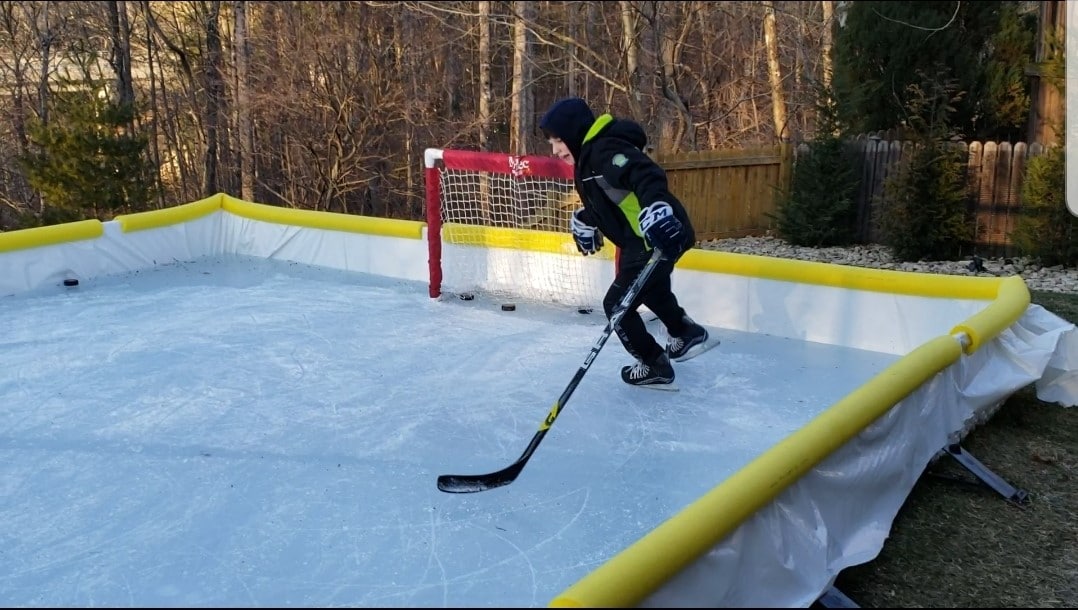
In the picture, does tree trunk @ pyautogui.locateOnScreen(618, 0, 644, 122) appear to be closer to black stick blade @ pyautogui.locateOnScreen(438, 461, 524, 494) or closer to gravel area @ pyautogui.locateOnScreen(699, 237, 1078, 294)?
gravel area @ pyautogui.locateOnScreen(699, 237, 1078, 294)

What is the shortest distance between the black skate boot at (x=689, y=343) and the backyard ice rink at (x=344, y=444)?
12 centimetres

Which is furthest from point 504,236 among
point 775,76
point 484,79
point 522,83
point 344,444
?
point 775,76

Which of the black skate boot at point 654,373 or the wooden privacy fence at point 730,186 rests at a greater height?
the wooden privacy fence at point 730,186

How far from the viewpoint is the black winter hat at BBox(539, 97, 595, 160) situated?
161 inches

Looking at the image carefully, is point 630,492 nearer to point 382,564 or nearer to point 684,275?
point 382,564

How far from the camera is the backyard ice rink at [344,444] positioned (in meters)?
2.59

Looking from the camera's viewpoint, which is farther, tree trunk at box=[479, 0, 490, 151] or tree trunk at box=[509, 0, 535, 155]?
tree trunk at box=[479, 0, 490, 151]

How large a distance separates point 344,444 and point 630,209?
1545 mm

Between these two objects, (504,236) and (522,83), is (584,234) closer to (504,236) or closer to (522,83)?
(504,236)

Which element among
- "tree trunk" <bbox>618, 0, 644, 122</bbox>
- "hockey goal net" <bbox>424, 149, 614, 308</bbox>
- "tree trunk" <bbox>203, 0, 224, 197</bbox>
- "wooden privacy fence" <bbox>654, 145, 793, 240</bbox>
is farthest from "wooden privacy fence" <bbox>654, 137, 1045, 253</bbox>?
"tree trunk" <bbox>203, 0, 224, 197</bbox>

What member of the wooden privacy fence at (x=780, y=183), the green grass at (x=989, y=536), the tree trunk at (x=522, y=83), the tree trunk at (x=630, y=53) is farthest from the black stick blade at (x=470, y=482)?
the tree trunk at (x=522, y=83)

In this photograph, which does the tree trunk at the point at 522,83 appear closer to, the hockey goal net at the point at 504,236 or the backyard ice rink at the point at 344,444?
the hockey goal net at the point at 504,236

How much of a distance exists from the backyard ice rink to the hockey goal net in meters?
0.33

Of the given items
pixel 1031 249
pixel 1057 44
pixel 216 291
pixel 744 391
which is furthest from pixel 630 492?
pixel 1057 44
